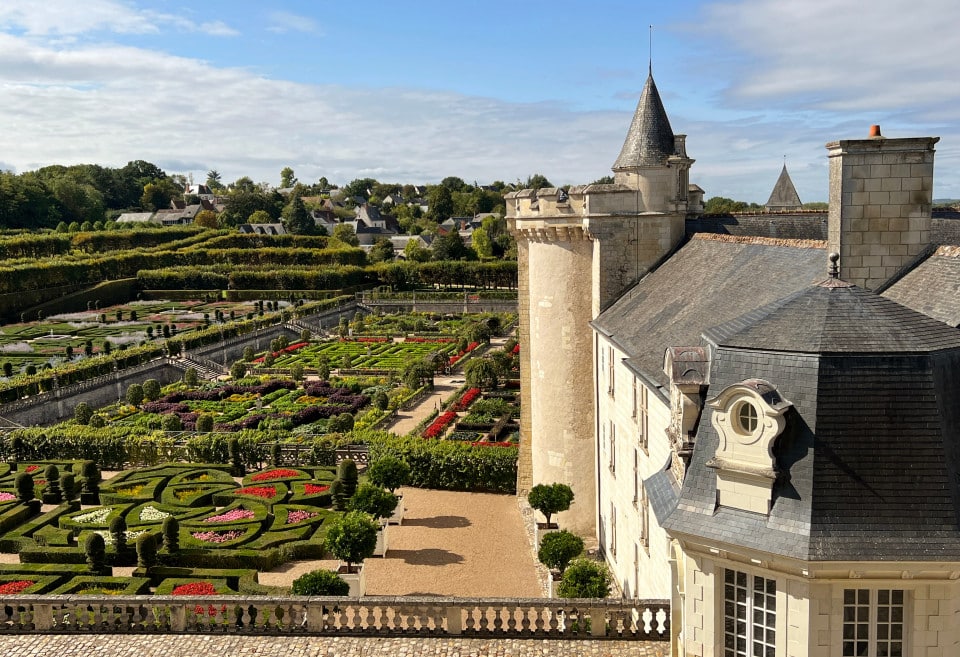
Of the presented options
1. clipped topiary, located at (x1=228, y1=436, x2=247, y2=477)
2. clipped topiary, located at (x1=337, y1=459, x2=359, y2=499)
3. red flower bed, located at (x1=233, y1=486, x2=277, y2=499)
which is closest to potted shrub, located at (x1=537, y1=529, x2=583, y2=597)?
clipped topiary, located at (x1=337, y1=459, x2=359, y2=499)

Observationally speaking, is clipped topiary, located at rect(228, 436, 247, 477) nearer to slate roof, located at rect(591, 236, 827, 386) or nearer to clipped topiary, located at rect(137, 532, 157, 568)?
clipped topiary, located at rect(137, 532, 157, 568)

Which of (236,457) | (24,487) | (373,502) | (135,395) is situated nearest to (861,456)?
(373,502)

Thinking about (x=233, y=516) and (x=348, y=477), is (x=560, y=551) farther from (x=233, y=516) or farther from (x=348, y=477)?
(x=233, y=516)

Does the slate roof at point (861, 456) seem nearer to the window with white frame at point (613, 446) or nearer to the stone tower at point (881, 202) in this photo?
the stone tower at point (881, 202)

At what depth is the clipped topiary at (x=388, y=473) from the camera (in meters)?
26.3

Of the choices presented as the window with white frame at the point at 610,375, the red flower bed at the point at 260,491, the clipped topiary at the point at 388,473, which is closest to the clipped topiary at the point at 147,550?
the red flower bed at the point at 260,491

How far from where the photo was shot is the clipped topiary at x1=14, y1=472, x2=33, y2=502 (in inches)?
1080

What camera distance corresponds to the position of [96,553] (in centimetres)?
2134

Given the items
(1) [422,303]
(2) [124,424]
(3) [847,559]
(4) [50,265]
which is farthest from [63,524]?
(4) [50,265]

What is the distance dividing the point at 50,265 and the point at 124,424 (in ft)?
187

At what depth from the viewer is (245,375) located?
51781 millimetres

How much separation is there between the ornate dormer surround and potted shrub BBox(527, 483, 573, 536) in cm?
1359

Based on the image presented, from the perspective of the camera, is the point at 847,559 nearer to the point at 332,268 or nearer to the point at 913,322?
the point at 913,322

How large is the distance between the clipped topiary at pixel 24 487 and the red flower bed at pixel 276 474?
22.7ft
